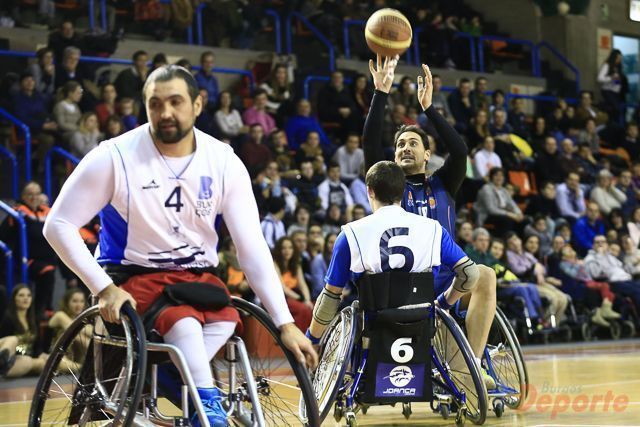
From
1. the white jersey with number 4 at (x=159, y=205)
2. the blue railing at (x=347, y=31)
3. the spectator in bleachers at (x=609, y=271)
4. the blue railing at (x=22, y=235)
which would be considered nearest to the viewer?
the white jersey with number 4 at (x=159, y=205)

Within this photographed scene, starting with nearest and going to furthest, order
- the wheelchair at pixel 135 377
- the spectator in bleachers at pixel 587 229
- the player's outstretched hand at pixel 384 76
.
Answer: the wheelchair at pixel 135 377
the player's outstretched hand at pixel 384 76
the spectator in bleachers at pixel 587 229

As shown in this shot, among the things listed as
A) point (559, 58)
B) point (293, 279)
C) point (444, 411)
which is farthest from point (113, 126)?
point (559, 58)

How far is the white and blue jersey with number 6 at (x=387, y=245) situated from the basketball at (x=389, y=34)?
1293 millimetres

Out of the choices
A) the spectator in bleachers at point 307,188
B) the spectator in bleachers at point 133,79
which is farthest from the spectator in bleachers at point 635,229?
the spectator in bleachers at point 133,79

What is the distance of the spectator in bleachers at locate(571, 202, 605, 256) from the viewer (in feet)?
48.3

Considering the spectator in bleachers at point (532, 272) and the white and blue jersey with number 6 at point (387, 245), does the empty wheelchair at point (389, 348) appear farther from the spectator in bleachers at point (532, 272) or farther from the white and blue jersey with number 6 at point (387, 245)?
the spectator in bleachers at point (532, 272)

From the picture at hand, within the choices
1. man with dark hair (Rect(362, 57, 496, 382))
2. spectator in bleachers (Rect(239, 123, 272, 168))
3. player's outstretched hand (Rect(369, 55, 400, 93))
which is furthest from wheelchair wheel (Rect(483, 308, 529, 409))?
spectator in bleachers (Rect(239, 123, 272, 168))

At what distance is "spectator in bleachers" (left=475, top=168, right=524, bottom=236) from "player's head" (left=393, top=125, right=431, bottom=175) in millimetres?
7825

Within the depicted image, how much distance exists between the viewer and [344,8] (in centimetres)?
1703

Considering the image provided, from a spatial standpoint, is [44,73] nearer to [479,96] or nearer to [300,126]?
[300,126]

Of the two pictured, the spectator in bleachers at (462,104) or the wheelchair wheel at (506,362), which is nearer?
the wheelchair wheel at (506,362)

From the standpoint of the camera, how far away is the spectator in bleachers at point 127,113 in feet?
38.5

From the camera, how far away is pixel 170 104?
3752 millimetres

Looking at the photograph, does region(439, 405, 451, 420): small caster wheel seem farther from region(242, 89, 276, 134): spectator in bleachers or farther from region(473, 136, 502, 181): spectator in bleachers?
region(473, 136, 502, 181): spectator in bleachers
